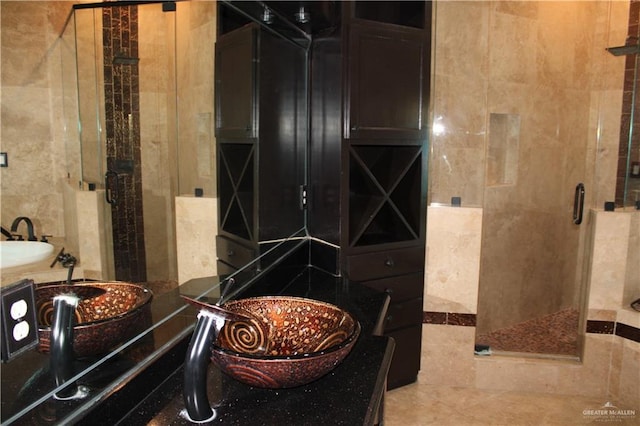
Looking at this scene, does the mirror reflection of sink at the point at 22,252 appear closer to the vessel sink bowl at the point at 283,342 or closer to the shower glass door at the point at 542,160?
the vessel sink bowl at the point at 283,342

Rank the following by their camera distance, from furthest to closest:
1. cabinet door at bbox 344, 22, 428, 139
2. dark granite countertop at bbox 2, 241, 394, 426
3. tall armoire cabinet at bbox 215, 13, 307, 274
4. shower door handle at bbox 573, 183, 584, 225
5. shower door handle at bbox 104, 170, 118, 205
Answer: shower door handle at bbox 573, 183, 584, 225 < cabinet door at bbox 344, 22, 428, 139 < tall armoire cabinet at bbox 215, 13, 307, 274 < shower door handle at bbox 104, 170, 118, 205 < dark granite countertop at bbox 2, 241, 394, 426

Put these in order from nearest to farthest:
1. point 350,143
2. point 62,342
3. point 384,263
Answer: point 62,342
point 350,143
point 384,263

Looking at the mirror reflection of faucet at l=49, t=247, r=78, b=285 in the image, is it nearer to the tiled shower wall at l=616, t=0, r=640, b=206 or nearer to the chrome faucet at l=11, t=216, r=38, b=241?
the chrome faucet at l=11, t=216, r=38, b=241

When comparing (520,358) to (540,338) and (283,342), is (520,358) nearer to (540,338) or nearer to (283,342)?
(540,338)

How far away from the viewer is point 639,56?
9.84ft

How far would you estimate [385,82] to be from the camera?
265cm

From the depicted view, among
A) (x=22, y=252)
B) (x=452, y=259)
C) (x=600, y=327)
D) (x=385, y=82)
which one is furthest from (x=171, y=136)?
(x=600, y=327)

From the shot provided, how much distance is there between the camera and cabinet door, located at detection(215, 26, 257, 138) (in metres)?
1.87

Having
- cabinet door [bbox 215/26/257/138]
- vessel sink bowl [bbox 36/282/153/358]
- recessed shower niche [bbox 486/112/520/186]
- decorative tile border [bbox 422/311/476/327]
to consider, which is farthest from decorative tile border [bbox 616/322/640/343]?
vessel sink bowl [bbox 36/282/153/358]

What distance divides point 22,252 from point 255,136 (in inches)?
56.6

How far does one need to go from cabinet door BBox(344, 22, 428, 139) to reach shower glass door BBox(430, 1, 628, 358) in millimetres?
847

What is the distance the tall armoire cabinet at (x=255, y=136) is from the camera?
6.27 feet

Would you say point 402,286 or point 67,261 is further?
point 402,286

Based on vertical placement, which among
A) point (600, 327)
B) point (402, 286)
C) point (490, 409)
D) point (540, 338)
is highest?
point (402, 286)
